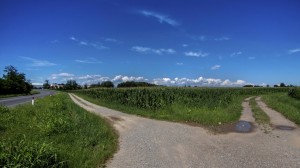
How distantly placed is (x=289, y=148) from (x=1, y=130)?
1134 cm

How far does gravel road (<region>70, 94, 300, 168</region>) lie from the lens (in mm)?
8133

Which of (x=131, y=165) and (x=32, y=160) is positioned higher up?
(x=32, y=160)

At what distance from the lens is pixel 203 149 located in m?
9.75

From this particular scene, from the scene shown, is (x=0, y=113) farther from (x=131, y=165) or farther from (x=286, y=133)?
(x=286, y=133)

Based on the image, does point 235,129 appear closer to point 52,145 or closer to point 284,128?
point 284,128

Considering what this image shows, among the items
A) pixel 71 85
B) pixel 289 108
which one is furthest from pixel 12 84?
pixel 71 85

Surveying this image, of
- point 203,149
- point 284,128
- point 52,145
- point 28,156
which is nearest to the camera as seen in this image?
point 28,156

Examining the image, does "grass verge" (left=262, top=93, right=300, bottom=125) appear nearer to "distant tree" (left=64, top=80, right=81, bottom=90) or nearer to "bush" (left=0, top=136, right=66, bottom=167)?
"bush" (left=0, top=136, right=66, bottom=167)

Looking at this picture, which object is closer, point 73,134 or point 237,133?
point 73,134

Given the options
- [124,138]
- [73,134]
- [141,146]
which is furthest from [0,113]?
[141,146]

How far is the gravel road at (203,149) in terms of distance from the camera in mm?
8133

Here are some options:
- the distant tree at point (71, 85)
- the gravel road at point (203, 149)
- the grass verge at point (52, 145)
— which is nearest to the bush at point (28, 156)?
the grass verge at point (52, 145)

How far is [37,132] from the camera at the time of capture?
1131cm

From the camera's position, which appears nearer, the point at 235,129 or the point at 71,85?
the point at 235,129
